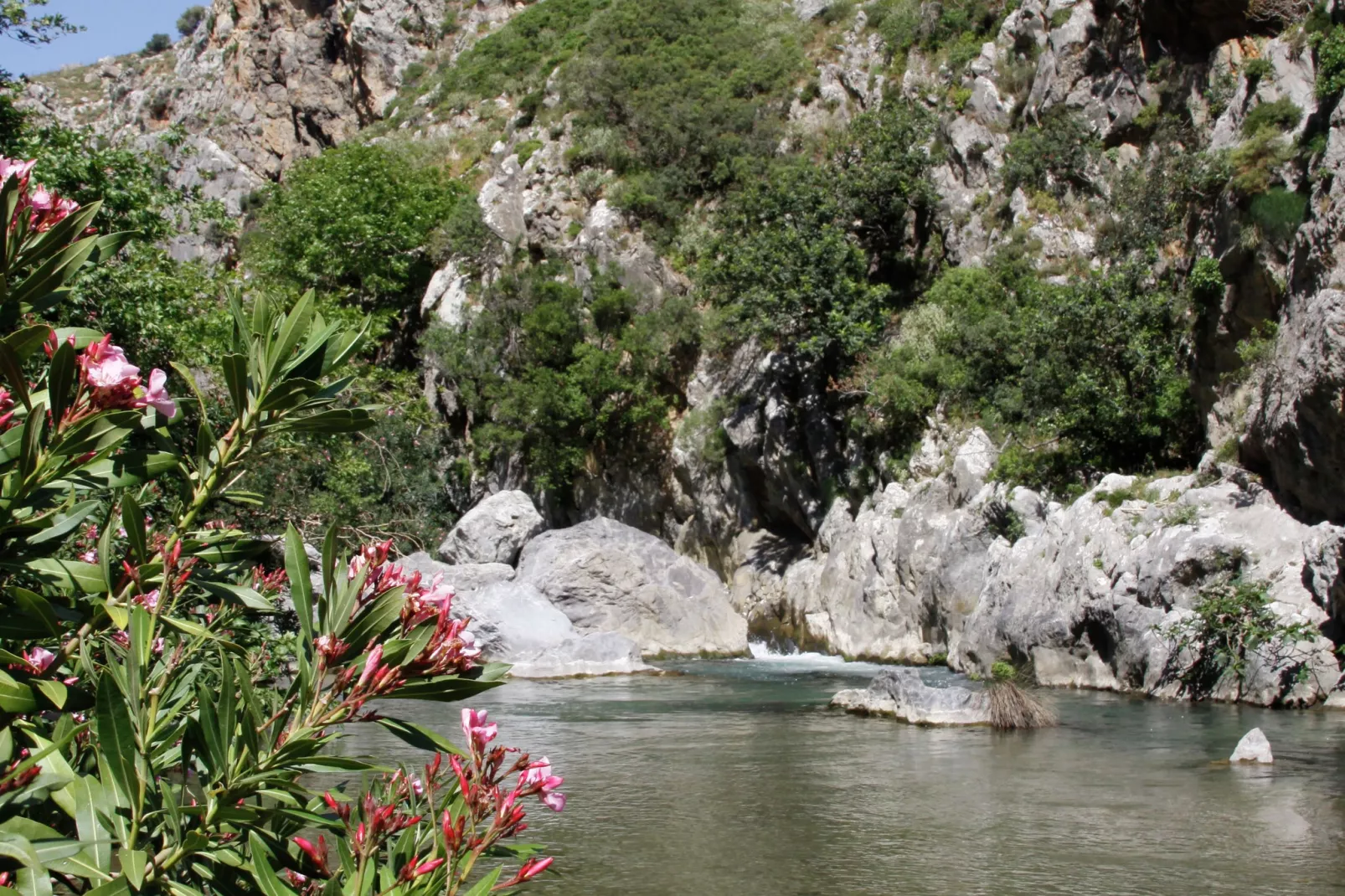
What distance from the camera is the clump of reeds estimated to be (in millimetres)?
14156

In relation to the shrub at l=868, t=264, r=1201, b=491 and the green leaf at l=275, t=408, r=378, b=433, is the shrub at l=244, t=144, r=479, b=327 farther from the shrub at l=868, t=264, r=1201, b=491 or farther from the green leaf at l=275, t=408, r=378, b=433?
the green leaf at l=275, t=408, r=378, b=433

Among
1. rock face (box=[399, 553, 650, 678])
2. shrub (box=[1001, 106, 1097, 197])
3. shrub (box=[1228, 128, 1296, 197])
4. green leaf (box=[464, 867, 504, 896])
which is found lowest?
rock face (box=[399, 553, 650, 678])

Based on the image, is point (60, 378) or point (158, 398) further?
point (158, 398)

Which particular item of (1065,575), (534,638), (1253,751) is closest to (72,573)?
(1253,751)

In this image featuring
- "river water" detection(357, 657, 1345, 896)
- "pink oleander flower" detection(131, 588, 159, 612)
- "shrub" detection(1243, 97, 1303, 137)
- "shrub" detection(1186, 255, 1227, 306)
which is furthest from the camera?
"shrub" detection(1186, 255, 1227, 306)

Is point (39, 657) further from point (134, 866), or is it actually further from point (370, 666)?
point (370, 666)

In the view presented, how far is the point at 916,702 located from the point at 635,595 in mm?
11915

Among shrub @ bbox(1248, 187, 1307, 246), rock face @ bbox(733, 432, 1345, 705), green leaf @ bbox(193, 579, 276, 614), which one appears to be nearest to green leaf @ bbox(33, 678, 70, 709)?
green leaf @ bbox(193, 579, 276, 614)

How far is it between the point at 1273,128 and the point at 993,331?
7231 millimetres

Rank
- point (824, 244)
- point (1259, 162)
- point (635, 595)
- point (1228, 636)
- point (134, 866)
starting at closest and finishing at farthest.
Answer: point (134, 866) → point (1228, 636) → point (1259, 162) → point (635, 595) → point (824, 244)

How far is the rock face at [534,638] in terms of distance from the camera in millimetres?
22562

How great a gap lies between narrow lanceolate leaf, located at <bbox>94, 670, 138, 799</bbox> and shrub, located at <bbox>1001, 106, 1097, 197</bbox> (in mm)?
28850

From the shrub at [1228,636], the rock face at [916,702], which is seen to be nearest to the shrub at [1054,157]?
the shrub at [1228,636]

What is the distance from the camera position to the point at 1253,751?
11461 millimetres
